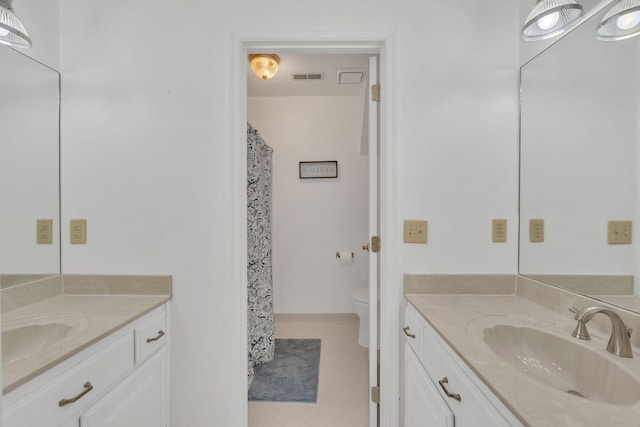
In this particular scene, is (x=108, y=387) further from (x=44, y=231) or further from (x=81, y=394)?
(x=44, y=231)

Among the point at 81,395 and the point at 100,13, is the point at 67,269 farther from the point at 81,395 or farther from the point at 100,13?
the point at 100,13

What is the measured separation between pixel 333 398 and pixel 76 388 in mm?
1455

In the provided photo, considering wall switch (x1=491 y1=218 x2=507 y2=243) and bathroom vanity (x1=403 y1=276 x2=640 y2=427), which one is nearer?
bathroom vanity (x1=403 y1=276 x2=640 y2=427)

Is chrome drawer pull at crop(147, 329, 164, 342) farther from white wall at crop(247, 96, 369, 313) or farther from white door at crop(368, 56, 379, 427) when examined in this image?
white wall at crop(247, 96, 369, 313)

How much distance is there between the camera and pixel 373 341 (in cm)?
157

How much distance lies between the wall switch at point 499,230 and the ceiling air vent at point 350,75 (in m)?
1.68

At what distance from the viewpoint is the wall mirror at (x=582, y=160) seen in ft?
3.31

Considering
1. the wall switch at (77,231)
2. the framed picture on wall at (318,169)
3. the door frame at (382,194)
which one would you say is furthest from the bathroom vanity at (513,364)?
the framed picture on wall at (318,169)

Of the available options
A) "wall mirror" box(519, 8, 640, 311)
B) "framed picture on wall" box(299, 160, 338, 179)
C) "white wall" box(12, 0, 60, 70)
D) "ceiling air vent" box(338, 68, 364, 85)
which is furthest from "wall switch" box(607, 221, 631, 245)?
"white wall" box(12, 0, 60, 70)

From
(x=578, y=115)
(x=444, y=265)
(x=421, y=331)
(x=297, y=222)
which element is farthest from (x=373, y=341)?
(x=297, y=222)

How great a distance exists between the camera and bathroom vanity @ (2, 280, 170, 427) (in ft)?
2.71

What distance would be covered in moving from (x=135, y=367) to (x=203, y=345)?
0.31 m

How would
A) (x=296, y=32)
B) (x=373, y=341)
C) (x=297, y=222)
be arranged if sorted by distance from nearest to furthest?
(x=296, y=32), (x=373, y=341), (x=297, y=222)

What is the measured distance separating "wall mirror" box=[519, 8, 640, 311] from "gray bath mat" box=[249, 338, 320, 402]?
5.01 ft
